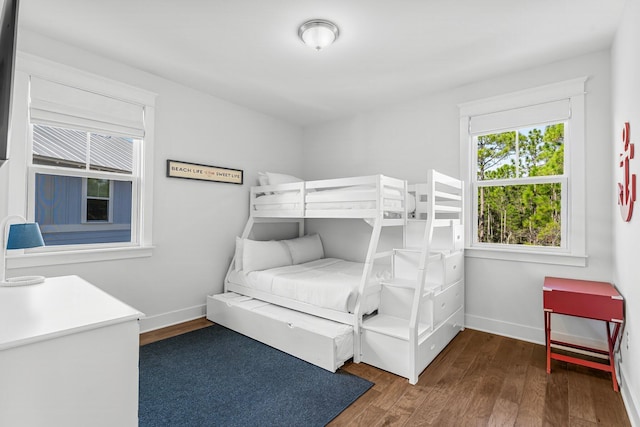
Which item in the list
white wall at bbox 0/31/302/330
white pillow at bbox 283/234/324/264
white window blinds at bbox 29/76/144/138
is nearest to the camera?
white window blinds at bbox 29/76/144/138

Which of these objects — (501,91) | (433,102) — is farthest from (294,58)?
(501,91)

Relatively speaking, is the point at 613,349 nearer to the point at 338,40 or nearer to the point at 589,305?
the point at 589,305

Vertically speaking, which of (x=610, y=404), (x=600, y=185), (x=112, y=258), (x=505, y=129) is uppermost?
(x=505, y=129)

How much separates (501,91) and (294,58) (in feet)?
6.39

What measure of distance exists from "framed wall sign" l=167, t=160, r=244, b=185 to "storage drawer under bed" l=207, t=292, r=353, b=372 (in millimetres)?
1261

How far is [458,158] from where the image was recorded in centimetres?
325

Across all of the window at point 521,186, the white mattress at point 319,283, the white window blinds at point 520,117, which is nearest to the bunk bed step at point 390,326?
the white mattress at point 319,283

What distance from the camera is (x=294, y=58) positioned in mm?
2719

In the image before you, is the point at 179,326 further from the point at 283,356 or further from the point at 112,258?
the point at 283,356

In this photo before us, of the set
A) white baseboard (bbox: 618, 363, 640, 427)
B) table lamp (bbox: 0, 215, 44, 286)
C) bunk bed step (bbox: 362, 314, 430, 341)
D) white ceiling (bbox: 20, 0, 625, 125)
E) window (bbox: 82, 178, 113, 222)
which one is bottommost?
white baseboard (bbox: 618, 363, 640, 427)

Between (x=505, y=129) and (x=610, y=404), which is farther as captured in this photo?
(x=505, y=129)

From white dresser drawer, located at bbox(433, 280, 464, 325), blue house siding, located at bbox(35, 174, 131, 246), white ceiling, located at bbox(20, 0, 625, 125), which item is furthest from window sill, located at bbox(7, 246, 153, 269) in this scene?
white dresser drawer, located at bbox(433, 280, 464, 325)

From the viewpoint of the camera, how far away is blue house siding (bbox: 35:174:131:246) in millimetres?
2553

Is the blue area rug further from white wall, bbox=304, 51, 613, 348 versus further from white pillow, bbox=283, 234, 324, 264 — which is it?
white wall, bbox=304, 51, 613, 348
